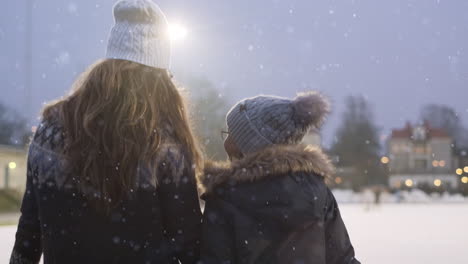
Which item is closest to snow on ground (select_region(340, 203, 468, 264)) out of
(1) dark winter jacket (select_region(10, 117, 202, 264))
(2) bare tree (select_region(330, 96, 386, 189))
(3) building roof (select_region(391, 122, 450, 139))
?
(1) dark winter jacket (select_region(10, 117, 202, 264))

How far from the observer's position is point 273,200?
87.1 inches

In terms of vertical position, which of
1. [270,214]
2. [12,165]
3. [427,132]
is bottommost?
[427,132]

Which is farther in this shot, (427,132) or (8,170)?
(427,132)

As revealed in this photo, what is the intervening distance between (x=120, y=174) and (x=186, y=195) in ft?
0.82

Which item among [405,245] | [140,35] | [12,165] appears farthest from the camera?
[12,165]

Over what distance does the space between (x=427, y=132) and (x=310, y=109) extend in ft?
271

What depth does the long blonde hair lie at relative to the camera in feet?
6.53

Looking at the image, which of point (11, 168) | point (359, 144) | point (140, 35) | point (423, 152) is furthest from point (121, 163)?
point (423, 152)

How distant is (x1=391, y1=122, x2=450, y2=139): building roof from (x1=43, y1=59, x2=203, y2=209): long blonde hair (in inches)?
3251

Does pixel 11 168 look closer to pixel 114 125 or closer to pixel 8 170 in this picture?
pixel 8 170

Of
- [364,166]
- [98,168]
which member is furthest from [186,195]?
[364,166]

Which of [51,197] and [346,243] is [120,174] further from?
[346,243]

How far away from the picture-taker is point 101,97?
2.04m

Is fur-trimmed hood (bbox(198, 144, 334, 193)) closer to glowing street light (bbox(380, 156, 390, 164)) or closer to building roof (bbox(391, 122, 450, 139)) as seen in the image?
glowing street light (bbox(380, 156, 390, 164))
